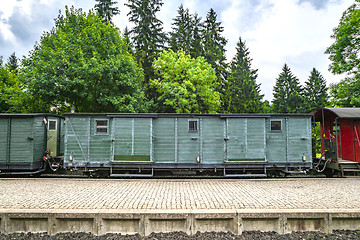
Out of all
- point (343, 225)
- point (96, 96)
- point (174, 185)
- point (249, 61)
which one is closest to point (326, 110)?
point (343, 225)

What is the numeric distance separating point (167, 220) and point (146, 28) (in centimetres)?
2832

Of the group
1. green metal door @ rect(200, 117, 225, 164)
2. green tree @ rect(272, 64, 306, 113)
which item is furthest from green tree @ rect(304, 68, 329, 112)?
green metal door @ rect(200, 117, 225, 164)

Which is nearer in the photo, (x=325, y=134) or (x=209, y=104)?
(x=325, y=134)

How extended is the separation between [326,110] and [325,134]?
65.2 inches

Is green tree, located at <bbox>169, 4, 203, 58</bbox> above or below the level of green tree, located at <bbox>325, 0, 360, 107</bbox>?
above

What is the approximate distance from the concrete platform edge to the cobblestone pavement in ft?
1.45

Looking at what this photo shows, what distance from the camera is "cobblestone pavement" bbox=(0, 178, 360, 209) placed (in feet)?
19.5

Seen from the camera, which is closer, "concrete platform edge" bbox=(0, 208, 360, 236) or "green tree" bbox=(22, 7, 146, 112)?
"concrete platform edge" bbox=(0, 208, 360, 236)

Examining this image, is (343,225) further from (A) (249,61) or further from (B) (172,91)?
(A) (249,61)

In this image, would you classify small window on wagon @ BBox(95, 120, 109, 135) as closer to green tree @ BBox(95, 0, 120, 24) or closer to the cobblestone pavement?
the cobblestone pavement

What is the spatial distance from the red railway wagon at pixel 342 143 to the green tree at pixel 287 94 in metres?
30.8

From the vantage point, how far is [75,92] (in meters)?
17.7

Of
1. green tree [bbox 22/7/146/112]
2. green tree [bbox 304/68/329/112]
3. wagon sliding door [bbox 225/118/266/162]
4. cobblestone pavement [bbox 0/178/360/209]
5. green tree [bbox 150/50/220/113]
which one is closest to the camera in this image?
cobblestone pavement [bbox 0/178/360/209]

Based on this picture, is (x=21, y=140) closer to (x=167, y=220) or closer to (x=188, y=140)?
(x=188, y=140)
